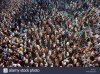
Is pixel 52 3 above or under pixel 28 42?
above

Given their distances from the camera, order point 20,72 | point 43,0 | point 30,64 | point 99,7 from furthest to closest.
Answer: point 43,0, point 99,7, point 30,64, point 20,72

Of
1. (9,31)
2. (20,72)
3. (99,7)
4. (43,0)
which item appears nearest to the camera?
(20,72)

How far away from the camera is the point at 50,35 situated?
5.39 meters

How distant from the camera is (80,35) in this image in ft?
17.3

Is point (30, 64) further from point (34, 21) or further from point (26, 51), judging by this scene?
point (34, 21)

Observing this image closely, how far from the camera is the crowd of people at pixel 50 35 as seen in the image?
16.2ft

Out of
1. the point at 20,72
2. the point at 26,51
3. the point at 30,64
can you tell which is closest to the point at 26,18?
the point at 26,51

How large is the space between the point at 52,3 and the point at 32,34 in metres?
1.11

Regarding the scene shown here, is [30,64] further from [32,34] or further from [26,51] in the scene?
[32,34]

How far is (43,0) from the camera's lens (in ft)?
21.4

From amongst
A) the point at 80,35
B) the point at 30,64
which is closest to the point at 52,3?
the point at 80,35

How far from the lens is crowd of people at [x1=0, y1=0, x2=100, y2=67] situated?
4.93 m

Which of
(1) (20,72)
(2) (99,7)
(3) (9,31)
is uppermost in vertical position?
(2) (99,7)

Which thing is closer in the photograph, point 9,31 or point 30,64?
point 30,64
